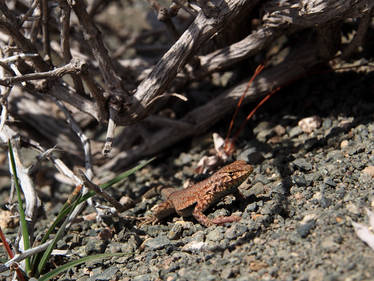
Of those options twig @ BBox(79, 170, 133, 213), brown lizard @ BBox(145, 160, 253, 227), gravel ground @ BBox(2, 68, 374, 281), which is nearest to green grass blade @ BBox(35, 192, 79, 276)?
twig @ BBox(79, 170, 133, 213)

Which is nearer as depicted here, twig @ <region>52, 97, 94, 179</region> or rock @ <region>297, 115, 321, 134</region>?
twig @ <region>52, 97, 94, 179</region>

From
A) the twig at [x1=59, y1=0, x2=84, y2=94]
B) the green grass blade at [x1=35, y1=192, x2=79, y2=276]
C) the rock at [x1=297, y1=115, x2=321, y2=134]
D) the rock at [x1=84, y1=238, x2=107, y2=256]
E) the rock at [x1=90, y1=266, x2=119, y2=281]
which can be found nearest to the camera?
the green grass blade at [x1=35, y1=192, x2=79, y2=276]

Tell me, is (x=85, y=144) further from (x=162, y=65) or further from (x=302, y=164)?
(x=302, y=164)

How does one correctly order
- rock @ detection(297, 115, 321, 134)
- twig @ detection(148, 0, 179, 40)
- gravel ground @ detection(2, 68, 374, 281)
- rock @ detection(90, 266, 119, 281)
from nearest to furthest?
gravel ground @ detection(2, 68, 374, 281) → rock @ detection(90, 266, 119, 281) → twig @ detection(148, 0, 179, 40) → rock @ detection(297, 115, 321, 134)

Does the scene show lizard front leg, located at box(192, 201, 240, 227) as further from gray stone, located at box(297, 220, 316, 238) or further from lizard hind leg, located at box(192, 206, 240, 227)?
gray stone, located at box(297, 220, 316, 238)

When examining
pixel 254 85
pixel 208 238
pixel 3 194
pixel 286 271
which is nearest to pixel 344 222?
pixel 286 271

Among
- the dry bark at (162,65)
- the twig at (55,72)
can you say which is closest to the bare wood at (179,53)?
the dry bark at (162,65)

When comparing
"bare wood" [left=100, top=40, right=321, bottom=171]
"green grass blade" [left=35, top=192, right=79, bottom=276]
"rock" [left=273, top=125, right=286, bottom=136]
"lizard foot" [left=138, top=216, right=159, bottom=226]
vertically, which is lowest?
"rock" [left=273, top=125, right=286, bottom=136]
